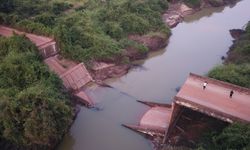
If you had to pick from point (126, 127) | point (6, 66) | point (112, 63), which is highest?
point (6, 66)

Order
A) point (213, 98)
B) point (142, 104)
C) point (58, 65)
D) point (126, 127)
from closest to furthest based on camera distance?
1. point (213, 98)
2. point (126, 127)
3. point (142, 104)
4. point (58, 65)

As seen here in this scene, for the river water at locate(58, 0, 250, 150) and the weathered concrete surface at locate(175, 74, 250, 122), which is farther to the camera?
the river water at locate(58, 0, 250, 150)

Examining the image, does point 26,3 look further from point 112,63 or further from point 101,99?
point 101,99

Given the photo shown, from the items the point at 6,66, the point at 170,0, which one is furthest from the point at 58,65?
the point at 170,0

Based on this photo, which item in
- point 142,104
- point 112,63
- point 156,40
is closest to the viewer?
point 142,104

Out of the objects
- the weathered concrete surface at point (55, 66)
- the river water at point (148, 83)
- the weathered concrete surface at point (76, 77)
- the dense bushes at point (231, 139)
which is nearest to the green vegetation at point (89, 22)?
the weathered concrete surface at point (55, 66)

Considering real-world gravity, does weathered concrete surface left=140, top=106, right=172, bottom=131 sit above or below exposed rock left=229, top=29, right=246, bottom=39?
below

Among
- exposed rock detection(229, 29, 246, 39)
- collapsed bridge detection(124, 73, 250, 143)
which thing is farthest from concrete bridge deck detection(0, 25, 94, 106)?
exposed rock detection(229, 29, 246, 39)

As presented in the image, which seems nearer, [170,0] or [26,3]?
[26,3]

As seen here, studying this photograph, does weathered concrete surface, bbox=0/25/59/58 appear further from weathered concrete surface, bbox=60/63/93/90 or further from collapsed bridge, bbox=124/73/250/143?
collapsed bridge, bbox=124/73/250/143
